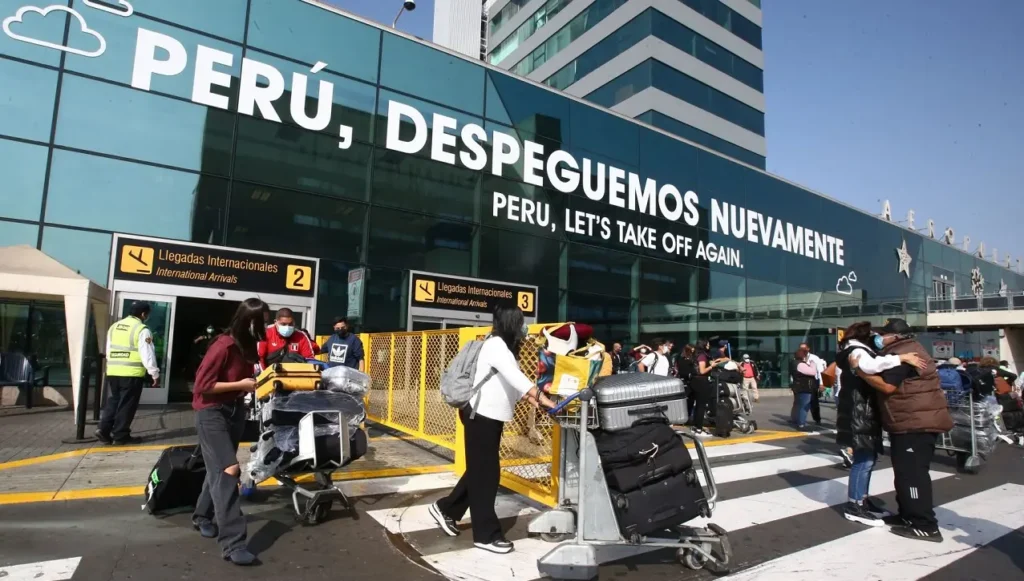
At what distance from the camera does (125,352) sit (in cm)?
745

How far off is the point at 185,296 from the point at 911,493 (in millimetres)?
12494

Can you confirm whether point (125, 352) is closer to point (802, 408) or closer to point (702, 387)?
point (702, 387)

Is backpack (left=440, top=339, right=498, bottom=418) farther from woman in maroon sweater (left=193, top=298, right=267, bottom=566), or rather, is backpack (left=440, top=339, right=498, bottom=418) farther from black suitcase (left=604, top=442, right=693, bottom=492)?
woman in maroon sweater (left=193, top=298, right=267, bottom=566)

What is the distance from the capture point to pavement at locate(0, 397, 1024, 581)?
11.9ft

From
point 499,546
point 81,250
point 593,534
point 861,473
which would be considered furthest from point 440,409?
point 81,250

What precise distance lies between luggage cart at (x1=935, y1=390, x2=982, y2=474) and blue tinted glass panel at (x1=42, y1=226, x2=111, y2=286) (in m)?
14.3

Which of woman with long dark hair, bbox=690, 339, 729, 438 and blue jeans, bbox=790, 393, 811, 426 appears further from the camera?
blue jeans, bbox=790, 393, 811, 426

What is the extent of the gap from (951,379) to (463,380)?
7.81m

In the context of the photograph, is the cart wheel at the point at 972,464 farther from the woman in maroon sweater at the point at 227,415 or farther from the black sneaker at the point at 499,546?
the woman in maroon sweater at the point at 227,415

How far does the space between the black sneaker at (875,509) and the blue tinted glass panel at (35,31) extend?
594 inches

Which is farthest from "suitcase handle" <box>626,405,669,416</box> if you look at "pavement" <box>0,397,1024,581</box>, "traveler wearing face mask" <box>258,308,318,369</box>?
"traveler wearing face mask" <box>258,308,318,369</box>

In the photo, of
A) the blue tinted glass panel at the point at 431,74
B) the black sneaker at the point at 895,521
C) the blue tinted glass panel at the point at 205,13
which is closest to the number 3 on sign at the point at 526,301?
the blue tinted glass panel at the point at 431,74

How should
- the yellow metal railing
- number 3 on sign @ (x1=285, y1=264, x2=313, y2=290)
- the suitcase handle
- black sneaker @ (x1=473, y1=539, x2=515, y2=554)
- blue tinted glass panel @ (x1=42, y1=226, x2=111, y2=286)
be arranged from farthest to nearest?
number 3 on sign @ (x1=285, y1=264, x2=313, y2=290) → blue tinted glass panel @ (x1=42, y1=226, x2=111, y2=286) → the yellow metal railing → black sneaker @ (x1=473, y1=539, x2=515, y2=554) → the suitcase handle

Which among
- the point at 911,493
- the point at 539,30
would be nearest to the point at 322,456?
the point at 911,493
